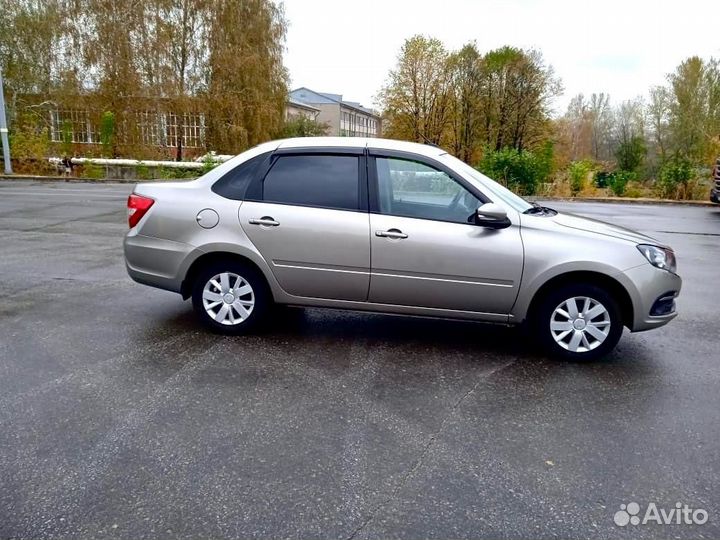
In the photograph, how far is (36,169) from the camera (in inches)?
1044

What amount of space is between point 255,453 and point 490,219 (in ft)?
8.09

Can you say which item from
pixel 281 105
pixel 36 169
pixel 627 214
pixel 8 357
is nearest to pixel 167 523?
pixel 8 357

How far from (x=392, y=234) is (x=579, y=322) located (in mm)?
1673

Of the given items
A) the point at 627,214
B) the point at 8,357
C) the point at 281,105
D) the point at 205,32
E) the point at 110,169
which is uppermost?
the point at 205,32

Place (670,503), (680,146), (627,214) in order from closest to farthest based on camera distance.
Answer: (670,503) < (627,214) < (680,146)

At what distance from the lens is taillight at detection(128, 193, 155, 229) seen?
477 cm

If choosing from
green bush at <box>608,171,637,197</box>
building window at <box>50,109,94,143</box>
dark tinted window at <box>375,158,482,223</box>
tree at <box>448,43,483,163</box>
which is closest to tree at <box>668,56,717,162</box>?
green bush at <box>608,171,637,197</box>

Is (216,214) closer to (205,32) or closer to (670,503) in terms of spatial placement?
(670,503)

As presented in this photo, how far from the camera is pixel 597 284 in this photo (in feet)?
14.0

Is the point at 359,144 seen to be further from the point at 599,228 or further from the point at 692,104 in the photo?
the point at 692,104

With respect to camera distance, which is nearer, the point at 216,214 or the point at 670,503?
the point at 670,503

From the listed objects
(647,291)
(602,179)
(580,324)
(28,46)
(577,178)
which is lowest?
(580,324)

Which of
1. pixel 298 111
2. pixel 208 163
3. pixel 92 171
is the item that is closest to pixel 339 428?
pixel 208 163

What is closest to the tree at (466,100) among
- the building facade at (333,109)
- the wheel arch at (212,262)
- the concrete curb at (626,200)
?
the concrete curb at (626,200)
